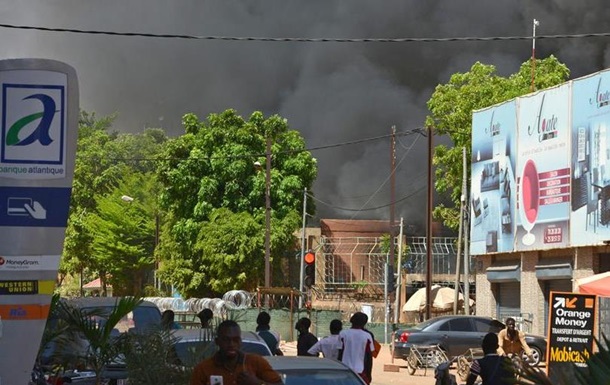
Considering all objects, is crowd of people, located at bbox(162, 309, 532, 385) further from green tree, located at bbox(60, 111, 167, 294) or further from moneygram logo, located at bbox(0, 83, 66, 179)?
green tree, located at bbox(60, 111, 167, 294)

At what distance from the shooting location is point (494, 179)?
4741cm

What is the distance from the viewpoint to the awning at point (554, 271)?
41688 millimetres

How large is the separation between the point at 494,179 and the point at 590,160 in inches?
290

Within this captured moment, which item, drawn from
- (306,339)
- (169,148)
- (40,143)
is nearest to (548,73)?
(169,148)

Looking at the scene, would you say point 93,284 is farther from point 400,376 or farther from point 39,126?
point 39,126


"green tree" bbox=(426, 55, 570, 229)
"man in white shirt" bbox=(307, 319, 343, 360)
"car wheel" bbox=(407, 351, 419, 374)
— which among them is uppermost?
"green tree" bbox=(426, 55, 570, 229)

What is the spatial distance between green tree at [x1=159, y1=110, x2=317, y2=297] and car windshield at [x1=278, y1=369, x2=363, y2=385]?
2093 inches

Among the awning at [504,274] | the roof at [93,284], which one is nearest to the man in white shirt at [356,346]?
the awning at [504,274]

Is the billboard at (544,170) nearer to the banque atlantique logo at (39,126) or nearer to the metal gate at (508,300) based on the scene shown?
the metal gate at (508,300)

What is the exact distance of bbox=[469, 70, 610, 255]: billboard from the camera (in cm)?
3984

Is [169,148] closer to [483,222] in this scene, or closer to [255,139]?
[255,139]

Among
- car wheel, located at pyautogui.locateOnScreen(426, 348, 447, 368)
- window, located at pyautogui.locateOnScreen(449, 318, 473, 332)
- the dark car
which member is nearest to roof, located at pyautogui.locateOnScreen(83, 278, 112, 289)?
the dark car

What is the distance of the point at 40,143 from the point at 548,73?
2082 inches

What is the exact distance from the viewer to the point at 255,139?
226 ft
